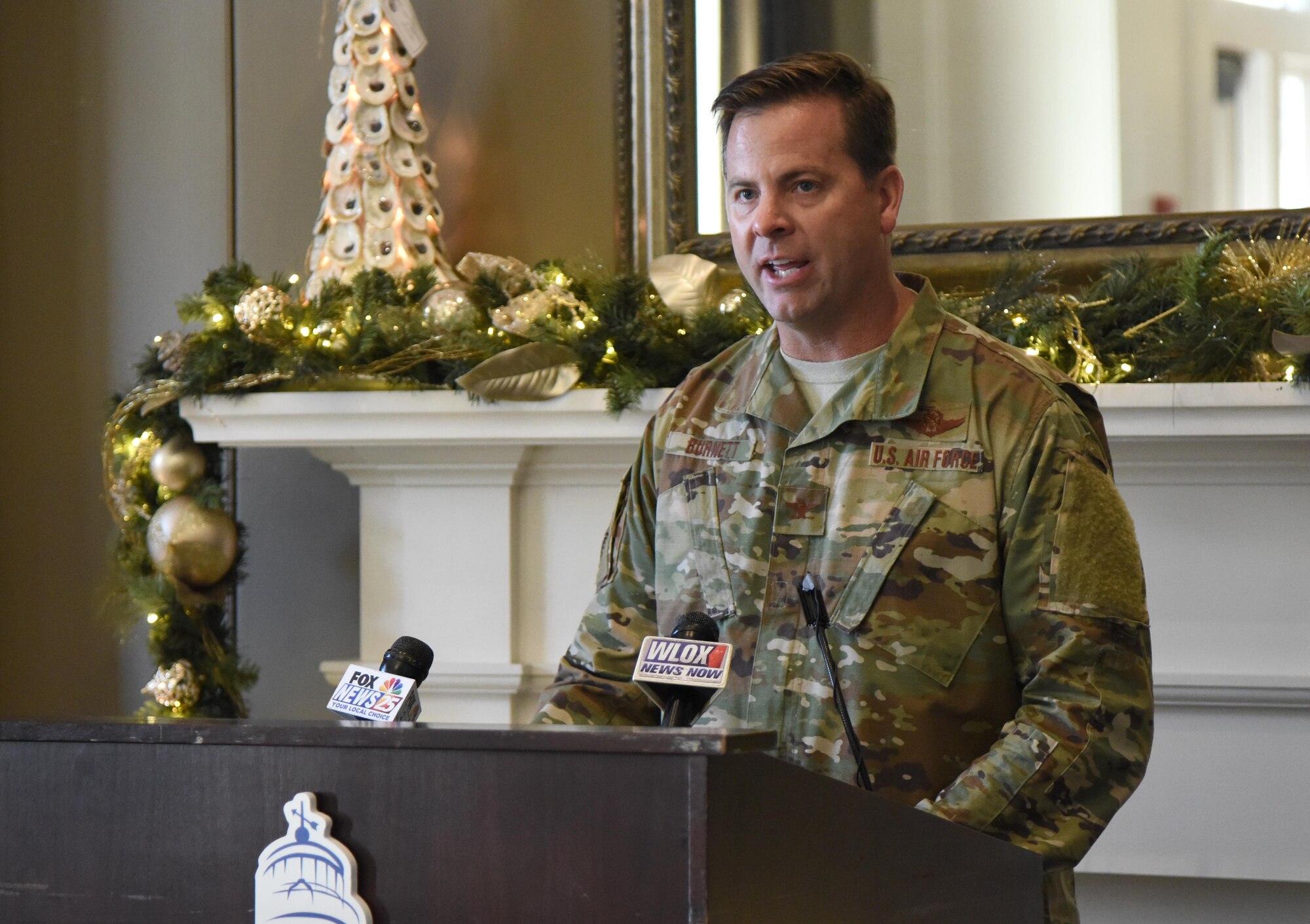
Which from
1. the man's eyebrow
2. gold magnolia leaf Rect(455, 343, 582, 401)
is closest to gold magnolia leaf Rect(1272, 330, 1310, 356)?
the man's eyebrow

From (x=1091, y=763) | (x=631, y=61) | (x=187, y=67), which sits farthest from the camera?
(x=187, y=67)

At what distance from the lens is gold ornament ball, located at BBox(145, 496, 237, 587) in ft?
7.29

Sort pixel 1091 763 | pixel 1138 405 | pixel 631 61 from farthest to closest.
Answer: pixel 631 61 → pixel 1138 405 → pixel 1091 763

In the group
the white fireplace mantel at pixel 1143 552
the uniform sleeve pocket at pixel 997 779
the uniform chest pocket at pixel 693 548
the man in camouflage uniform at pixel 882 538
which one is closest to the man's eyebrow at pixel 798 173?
the man in camouflage uniform at pixel 882 538

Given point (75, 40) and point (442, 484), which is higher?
point (75, 40)

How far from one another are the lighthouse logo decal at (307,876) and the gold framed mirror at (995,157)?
5.32 ft

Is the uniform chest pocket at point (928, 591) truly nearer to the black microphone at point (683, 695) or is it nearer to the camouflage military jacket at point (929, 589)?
the camouflage military jacket at point (929, 589)

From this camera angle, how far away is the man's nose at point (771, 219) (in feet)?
4.60

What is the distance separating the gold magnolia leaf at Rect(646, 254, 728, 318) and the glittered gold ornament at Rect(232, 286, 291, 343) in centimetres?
55

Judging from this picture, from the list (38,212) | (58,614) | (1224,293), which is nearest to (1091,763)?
(1224,293)

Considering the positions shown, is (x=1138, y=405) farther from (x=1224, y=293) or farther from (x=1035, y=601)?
(x=1035, y=601)

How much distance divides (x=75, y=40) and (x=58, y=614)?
3.44 feet

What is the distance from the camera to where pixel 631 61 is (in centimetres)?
242

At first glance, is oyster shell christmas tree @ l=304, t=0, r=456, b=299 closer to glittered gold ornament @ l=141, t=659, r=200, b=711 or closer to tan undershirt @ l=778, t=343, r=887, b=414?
glittered gold ornament @ l=141, t=659, r=200, b=711
